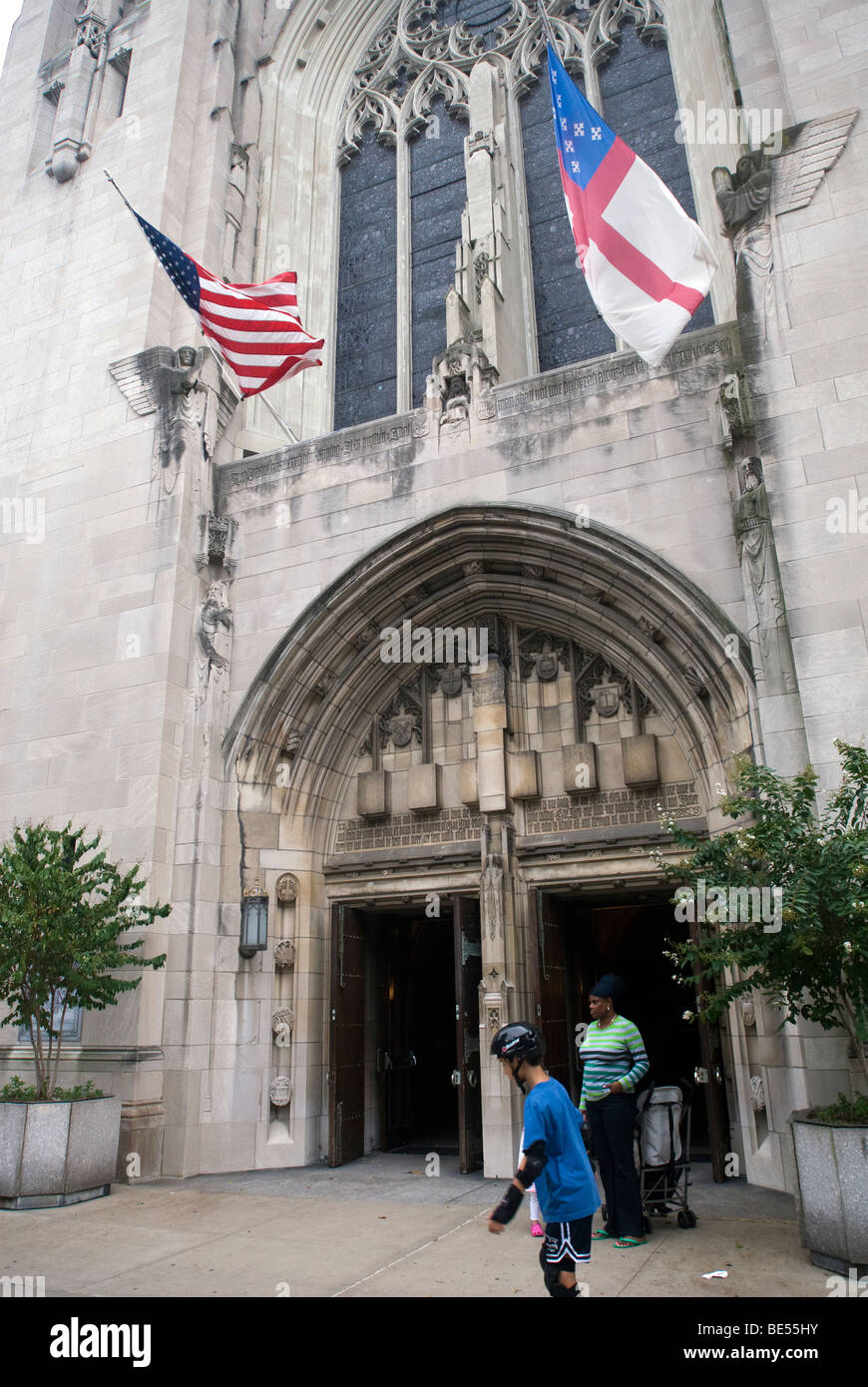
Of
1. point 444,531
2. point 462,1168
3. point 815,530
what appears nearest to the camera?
point 815,530

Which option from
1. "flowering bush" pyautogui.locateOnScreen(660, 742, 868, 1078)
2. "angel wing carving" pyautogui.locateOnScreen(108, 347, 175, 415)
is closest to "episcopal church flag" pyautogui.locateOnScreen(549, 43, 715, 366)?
"flowering bush" pyautogui.locateOnScreen(660, 742, 868, 1078)

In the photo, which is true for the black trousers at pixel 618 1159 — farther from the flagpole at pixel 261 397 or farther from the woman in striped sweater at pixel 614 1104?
the flagpole at pixel 261 397

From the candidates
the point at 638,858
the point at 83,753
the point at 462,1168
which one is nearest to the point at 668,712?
the point at 638,858

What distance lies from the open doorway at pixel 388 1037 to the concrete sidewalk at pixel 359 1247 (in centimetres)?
135

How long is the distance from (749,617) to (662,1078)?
35.8 feet

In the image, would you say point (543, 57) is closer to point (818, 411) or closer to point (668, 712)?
point (818, 411)

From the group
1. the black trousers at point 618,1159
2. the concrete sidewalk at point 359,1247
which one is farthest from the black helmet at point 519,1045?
the black trousers at point 618,1159

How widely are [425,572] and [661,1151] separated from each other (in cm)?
709

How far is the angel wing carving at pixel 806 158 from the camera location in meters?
Answer: 9.77

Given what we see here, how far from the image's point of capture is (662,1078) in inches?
669

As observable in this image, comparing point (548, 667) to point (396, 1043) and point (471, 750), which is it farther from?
point (396, 1043)

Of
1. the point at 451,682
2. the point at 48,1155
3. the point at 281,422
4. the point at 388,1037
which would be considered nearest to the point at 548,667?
the point at 451,682

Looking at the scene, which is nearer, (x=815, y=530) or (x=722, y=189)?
(x=815, y=530)

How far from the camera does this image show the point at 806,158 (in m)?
9.87
